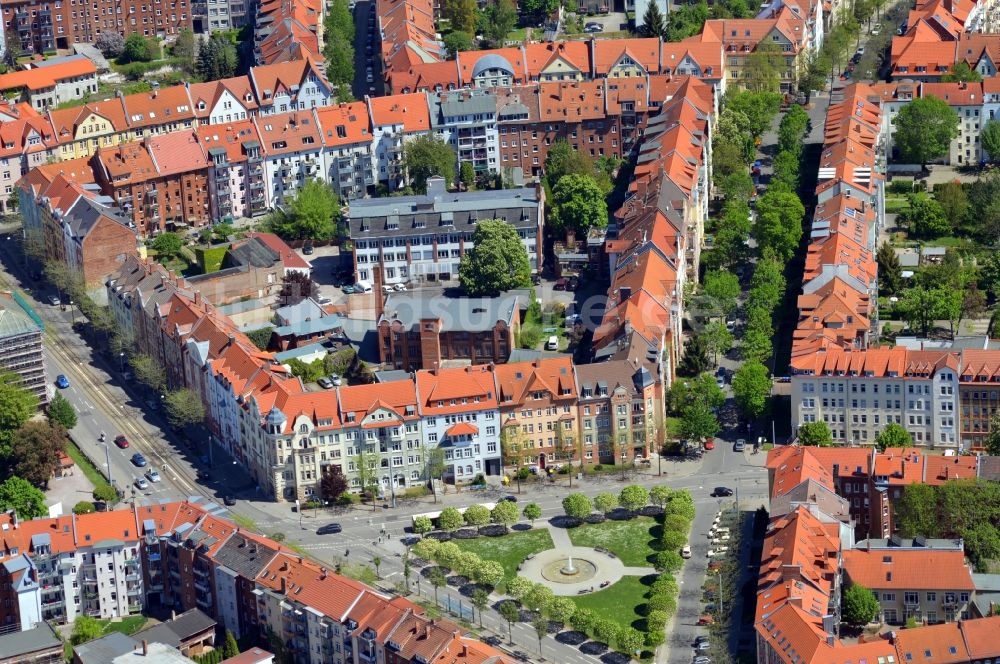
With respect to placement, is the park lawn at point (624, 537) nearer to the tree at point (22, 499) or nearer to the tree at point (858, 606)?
the tree at point (858, 606)

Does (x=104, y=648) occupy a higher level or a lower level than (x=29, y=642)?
lower

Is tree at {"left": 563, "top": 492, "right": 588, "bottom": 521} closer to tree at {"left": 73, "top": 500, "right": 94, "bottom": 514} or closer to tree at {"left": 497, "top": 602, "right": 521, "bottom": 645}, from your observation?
tree at {"left": 497, "top": 602, "right": 521, "bottom": 645}

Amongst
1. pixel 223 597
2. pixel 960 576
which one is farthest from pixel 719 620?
pixel 223 597

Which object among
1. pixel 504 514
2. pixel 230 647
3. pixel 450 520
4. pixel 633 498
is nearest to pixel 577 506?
pixel 633 498

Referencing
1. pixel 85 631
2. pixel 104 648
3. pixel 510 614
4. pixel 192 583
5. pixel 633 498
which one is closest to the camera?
pixel 104 648

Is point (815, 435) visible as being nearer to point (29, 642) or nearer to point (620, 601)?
point (620, 601)
